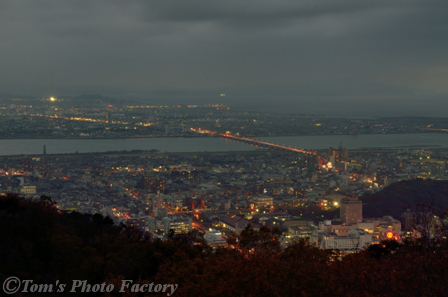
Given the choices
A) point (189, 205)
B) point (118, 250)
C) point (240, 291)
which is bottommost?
point (189, 205)

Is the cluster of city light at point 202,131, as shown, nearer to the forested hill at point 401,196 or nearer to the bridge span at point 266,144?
the bridge span at point 266,144

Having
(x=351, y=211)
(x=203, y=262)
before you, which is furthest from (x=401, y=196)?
(x=203, y=262)

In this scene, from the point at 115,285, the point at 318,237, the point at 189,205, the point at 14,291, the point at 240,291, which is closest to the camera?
the point at 240,291

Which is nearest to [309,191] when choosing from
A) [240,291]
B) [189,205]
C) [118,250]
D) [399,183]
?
[399,183]

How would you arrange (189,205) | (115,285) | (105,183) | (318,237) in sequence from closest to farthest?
1. (115,285)
2. (318,237)
3. (189,205)
4. (105,183)

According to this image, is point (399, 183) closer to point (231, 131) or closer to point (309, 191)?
point (309, 191)

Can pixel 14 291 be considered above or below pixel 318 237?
above
